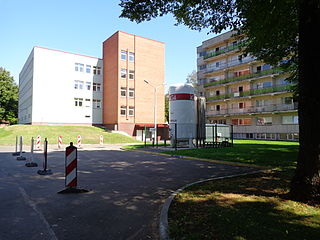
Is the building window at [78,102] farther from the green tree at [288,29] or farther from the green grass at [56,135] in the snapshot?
the green tree at [288,29]

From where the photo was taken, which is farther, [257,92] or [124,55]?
[257,92]

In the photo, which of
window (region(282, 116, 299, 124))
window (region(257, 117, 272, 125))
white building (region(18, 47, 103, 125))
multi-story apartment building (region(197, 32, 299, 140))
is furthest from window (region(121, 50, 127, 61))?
window (region(282, 116, 299, 124))

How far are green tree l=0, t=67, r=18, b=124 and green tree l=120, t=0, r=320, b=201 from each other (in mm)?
64361

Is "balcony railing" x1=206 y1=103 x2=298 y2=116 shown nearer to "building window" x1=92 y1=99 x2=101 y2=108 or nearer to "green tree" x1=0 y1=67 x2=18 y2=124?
"building window" x1=92 y1=99 x2=101 y2=108

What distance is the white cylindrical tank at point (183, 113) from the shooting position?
19.9 m

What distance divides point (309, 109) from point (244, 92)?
40.4 meters

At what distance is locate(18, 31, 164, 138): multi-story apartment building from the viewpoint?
38.8 m

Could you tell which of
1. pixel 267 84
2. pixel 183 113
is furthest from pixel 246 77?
pixel 183 113

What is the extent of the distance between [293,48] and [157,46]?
32256 mm

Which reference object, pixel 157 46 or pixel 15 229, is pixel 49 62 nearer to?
pixel 157 46

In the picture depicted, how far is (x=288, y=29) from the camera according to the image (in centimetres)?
1034

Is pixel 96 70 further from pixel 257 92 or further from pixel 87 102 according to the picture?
pixel 257 92

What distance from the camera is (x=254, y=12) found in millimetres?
8211

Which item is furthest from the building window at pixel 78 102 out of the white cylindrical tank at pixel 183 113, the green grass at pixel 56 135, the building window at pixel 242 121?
the building window at pixel 242 121
